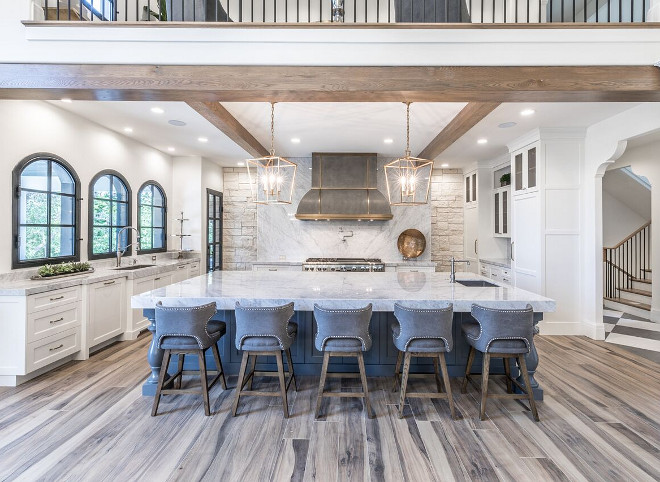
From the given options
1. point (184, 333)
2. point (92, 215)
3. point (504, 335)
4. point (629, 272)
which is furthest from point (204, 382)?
point (629, 272)

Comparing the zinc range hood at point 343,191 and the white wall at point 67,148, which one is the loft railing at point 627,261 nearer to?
the zinc range hood at point 343,191

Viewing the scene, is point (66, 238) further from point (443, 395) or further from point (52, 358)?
point (443, 395)

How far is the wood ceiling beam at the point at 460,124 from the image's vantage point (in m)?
3.47

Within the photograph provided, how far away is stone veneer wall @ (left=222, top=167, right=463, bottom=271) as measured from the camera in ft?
23.8

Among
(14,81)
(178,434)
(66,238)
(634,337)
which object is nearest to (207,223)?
(66,238)

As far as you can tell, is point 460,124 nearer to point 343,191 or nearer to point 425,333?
point 343,191

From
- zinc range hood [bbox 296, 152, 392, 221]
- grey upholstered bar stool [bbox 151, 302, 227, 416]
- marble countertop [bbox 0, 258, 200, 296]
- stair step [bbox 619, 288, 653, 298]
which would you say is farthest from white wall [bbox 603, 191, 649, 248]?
marble countertop [bbox 0, 258, 200, 296]

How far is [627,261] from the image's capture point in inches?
249

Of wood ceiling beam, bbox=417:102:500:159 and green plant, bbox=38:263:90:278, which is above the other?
wood ceiling beam, bbox=417:102:500:159

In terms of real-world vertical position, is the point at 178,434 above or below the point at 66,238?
below

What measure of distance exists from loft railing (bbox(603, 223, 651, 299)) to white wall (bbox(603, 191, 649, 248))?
1.17ft

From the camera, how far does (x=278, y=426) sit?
7.95ft

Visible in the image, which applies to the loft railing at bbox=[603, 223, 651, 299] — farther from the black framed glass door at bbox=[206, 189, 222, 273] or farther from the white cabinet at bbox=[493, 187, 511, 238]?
the black framed glass door at bbox=[206, 189, 222, 273]

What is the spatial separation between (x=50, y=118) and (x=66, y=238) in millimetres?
1388
